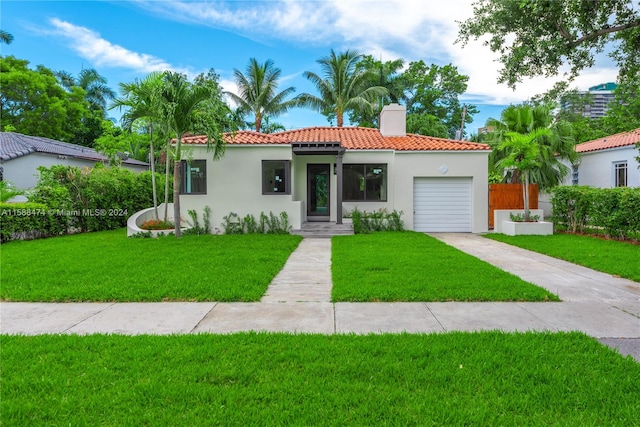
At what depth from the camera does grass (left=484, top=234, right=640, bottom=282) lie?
7.67 m

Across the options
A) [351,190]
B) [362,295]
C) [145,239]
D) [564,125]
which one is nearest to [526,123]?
[564,125]

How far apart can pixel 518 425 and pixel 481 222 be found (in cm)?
1365

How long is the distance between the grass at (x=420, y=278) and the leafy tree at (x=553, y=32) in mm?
3977

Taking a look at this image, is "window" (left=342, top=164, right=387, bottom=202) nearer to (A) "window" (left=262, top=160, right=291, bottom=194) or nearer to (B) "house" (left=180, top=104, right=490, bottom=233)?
(B) "house" (left=180, top=104, right=490, bottom=233)

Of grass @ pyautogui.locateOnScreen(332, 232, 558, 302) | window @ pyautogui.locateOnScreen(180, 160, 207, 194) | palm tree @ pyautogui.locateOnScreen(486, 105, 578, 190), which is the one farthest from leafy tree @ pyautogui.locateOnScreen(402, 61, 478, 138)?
grass @ pyautogui.locateOnScreen(332, 232, 558, 302)

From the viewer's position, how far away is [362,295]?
218 inches

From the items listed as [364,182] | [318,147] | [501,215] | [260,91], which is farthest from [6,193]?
[260,91]

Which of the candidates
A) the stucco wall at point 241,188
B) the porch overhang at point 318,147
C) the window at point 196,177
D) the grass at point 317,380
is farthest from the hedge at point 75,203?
the grass at point 317,380

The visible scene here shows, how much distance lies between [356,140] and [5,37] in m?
31.3

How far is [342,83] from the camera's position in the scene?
2627 centimetres

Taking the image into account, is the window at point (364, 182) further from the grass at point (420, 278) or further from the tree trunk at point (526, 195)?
the grass at point (420, 278)

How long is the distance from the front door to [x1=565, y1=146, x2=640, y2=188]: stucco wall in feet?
43.3

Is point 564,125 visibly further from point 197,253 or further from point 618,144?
point 197,253

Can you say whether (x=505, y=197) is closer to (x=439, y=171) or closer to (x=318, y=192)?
(x=439, y=171)
